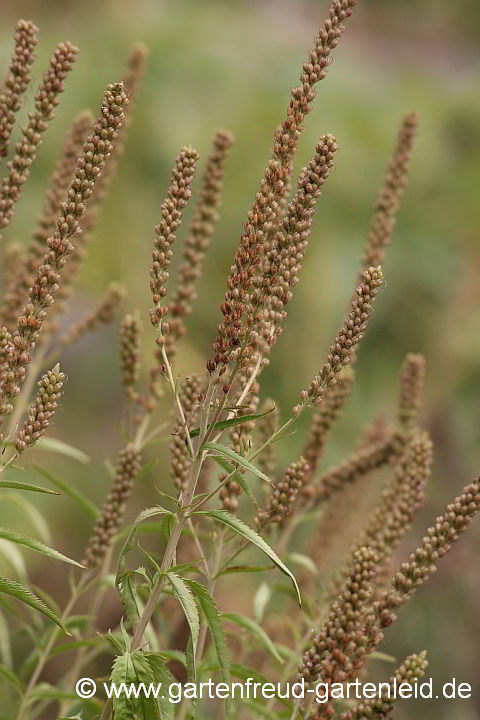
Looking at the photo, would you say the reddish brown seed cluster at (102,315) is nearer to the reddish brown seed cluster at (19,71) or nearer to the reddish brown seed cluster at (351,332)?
the reddish brown seed cluster at (19,71)

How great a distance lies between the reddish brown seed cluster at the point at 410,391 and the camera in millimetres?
1183

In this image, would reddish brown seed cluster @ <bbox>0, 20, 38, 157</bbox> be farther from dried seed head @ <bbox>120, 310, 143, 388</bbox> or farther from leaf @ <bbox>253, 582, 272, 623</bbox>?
leaf @ <bbox>253, 582, 272, 623</bbox>

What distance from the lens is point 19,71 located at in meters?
0.89

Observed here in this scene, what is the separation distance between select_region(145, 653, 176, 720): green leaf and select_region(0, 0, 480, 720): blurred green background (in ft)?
7.58

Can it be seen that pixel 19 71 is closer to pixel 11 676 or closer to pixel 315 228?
pixel 11 676

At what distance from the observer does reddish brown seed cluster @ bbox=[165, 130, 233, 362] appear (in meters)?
1.03

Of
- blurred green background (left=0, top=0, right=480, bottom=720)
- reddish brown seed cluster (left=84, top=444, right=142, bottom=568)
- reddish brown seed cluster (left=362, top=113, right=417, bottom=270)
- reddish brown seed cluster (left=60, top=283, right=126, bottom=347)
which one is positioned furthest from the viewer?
blurred green background (left=0, top=0, right=480, bottom=720)

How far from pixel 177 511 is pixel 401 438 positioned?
44 centimetres

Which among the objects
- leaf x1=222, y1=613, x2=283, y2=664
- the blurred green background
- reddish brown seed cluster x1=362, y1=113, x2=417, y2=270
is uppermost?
the blurred green background

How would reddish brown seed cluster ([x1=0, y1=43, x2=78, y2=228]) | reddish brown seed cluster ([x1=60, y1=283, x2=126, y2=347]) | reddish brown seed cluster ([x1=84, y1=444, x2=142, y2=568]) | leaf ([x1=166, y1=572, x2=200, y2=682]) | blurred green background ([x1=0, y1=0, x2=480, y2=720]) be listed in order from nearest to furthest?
leaf ([x1=166, y1=572, x2=200, y2=682]), reddish brown seed cluster ([x1=0, y1=43, x2=78, y2=228]), reddish brown seed cluster ([x1=84, y1=444, x2=142, y2=568]), reddish brown seed cluster ([x1=60, y1=283, x2=126, y2=347]), blurred green background ([x1=0, y1=0, x2=480, y2=720])

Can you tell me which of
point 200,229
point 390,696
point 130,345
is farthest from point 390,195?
point 390,696

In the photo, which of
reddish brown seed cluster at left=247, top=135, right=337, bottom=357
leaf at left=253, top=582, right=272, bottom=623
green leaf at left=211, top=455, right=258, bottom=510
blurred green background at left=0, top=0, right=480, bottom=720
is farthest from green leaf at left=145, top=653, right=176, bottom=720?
blurred green background at left=0, top=0, right=480, bottom=720

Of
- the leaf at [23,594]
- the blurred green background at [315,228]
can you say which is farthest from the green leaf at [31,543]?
the blurred green background at [315,228]

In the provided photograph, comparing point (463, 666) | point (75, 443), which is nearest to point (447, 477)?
point (463, 666)
